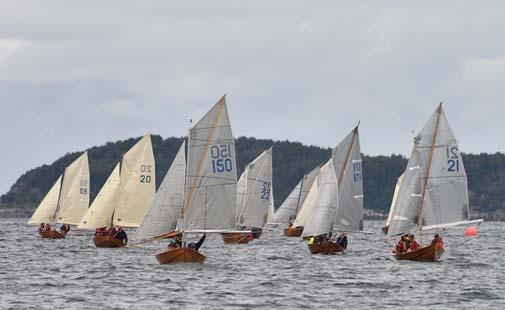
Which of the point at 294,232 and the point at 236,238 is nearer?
the point at 236,238

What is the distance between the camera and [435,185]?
256 ft

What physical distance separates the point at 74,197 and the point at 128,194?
A: 2123 centimetres

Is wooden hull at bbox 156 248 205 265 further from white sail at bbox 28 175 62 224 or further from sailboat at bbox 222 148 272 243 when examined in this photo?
white sail at bbox 28 175 62 224

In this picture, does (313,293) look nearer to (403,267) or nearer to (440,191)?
(403,267)

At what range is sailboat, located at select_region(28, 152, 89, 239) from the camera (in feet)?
383

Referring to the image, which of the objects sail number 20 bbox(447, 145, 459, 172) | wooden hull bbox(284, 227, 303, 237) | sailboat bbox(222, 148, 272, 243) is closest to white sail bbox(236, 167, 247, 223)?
sailboat bbox(222, 148, 272, 243)

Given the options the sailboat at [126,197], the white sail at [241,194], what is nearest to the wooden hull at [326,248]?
the sailboat at [126,197]

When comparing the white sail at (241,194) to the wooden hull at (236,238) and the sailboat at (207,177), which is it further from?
the sailboat at (207,177)

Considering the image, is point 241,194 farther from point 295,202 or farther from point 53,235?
point 295,202

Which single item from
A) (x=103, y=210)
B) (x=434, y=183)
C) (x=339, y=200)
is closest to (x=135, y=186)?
(x=103, y=210)

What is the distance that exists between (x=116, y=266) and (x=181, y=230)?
628 centimetres

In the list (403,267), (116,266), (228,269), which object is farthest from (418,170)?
(116,266)

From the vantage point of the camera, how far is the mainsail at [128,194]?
97.2 metres

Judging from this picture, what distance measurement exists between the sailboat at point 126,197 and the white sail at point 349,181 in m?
16.2
